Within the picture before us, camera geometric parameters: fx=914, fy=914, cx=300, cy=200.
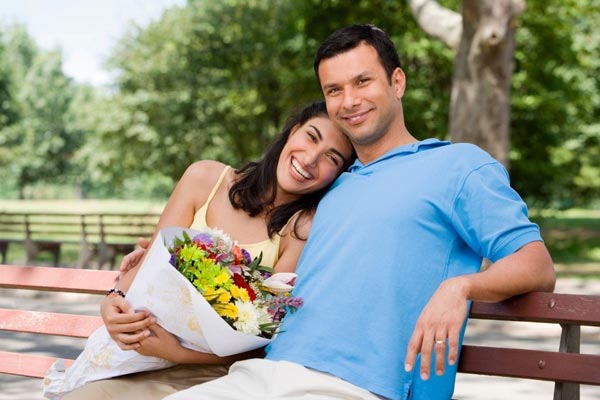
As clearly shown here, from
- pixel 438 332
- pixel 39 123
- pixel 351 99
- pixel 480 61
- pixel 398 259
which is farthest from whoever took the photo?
pixel 39 123

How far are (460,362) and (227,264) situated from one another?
0.92 metres

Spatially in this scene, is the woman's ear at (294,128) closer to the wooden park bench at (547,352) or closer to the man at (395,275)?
the man at (395,275)

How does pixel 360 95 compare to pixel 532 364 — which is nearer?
pixel 532 364

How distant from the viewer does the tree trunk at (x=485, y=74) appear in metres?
11.1

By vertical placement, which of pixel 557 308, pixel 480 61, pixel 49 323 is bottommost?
pixel 49 323

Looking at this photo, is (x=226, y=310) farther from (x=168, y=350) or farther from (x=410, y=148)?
(x=410, y=148)

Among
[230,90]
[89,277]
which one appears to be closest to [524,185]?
[230,90]

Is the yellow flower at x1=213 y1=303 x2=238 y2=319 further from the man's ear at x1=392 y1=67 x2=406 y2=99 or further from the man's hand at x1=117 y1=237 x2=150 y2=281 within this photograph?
the man's ear at x1=392 y1=67 x2=406 y2=99

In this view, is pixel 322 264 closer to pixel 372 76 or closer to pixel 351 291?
pixel 351 291

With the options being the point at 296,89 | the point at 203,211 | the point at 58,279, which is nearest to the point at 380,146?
the point at 203,211

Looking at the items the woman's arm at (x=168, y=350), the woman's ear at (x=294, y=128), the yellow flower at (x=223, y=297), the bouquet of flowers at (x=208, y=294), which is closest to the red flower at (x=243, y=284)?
the bouquet of flowers at (x=208, y=294)

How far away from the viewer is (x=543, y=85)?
23047 millimetres

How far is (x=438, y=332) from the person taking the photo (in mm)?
2586

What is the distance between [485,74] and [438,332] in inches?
378
